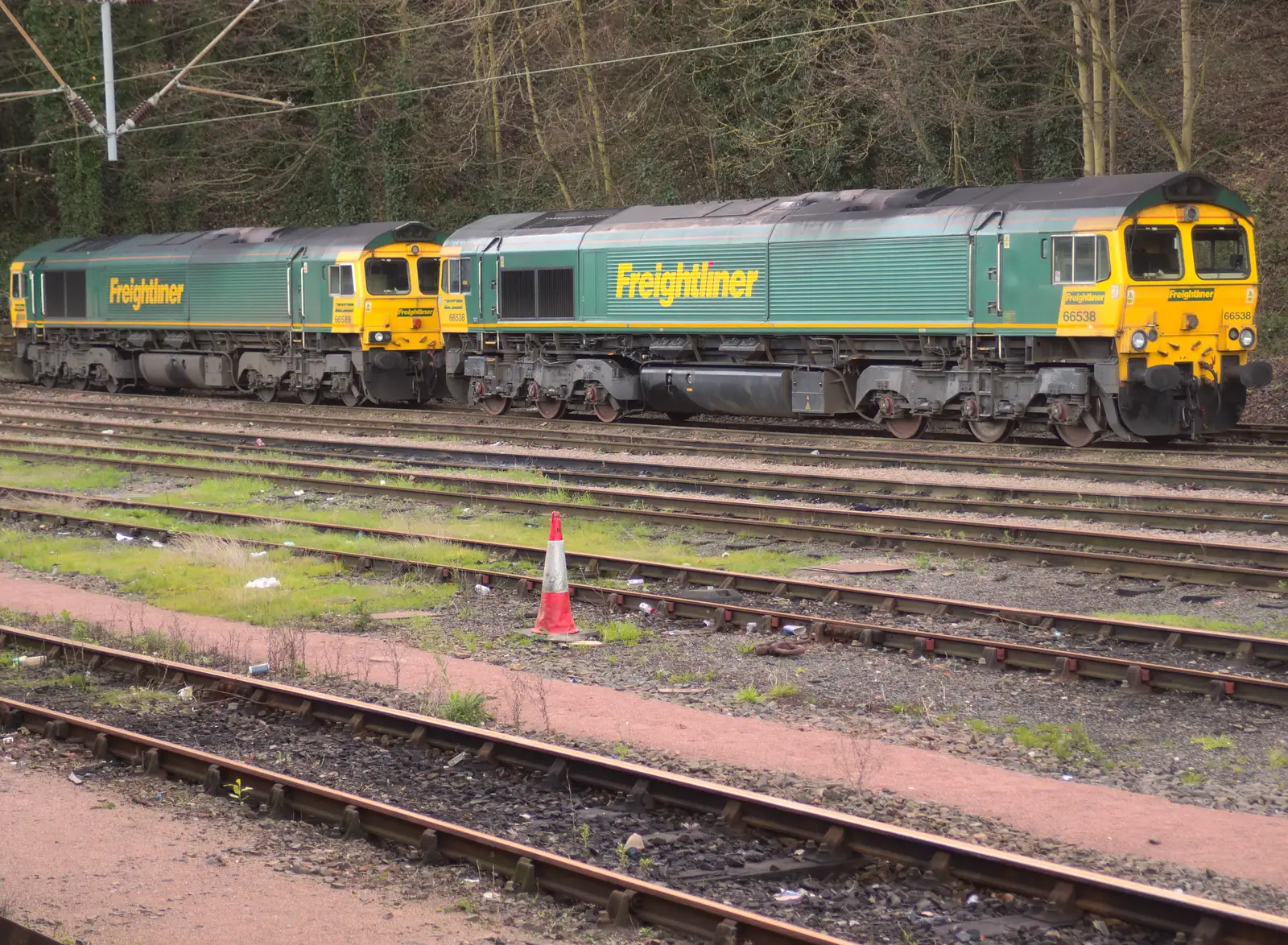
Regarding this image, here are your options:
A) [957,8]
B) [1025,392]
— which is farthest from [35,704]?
[957,8]

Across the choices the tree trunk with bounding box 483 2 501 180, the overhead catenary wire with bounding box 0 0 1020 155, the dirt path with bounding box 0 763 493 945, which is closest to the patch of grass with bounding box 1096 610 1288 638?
the dirt path with bounding box 0 763 493 945

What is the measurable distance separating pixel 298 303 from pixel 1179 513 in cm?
2107

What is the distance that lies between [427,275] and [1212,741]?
82.5 feet

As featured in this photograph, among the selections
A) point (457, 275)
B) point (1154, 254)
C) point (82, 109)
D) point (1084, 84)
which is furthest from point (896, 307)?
point (82, 109)

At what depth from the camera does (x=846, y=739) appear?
831 cm

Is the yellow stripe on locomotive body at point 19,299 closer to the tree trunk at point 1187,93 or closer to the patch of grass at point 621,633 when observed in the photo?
the tree trunk at point 1187,93

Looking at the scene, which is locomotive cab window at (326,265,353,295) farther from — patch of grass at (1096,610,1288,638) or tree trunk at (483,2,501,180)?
patch of grass at (1096,610,1288,638)

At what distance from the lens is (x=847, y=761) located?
788cm

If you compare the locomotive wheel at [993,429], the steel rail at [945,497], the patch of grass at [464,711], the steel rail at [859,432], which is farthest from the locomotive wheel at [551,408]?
the patch of grass at [464,711]

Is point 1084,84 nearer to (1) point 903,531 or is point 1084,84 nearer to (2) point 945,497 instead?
(2) point 945,497

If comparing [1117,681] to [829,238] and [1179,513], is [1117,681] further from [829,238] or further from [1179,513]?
[829,238]

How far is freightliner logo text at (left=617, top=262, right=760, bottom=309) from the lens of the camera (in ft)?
79.7

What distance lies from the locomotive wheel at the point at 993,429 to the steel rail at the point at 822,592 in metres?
9.83

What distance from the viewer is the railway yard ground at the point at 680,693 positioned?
19.9ft
